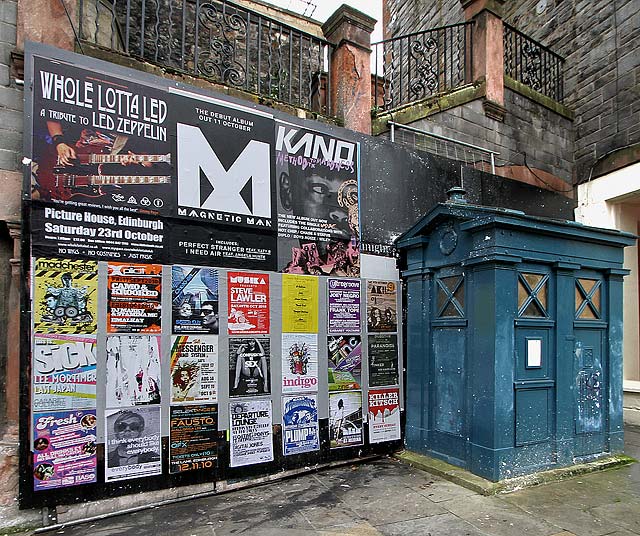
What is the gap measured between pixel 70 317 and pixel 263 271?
1905 mm

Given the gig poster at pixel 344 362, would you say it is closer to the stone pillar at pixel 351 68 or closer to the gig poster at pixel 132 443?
the gig poster at pixel 132 443

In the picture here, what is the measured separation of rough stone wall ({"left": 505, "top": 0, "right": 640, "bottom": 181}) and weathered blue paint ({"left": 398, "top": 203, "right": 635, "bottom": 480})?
3.76 metres

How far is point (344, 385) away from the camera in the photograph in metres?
5.85

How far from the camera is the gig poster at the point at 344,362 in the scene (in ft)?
19.0

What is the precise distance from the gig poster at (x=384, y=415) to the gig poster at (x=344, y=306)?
0.87 m

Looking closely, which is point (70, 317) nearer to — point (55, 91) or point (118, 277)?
point (118, 277)

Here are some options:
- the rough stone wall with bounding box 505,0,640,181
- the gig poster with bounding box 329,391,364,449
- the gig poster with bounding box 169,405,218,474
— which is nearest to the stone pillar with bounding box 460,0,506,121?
the rough stone wall with bounding box 505,0,640,181

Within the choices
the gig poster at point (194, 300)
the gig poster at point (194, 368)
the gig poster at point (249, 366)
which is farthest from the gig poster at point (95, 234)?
the gig poster at point (249, 366)

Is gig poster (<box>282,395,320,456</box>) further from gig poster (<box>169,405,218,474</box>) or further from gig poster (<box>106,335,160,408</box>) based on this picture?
gig poster (<box>106,335,160,408</box>)

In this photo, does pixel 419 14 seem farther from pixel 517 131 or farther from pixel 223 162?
pixel 223 162

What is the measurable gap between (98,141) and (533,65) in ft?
26.8

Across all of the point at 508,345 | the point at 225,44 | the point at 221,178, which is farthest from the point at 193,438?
the point at 225,44

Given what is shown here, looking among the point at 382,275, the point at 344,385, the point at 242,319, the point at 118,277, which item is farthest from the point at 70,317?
the point at 382,275

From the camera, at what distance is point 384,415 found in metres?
6.16
